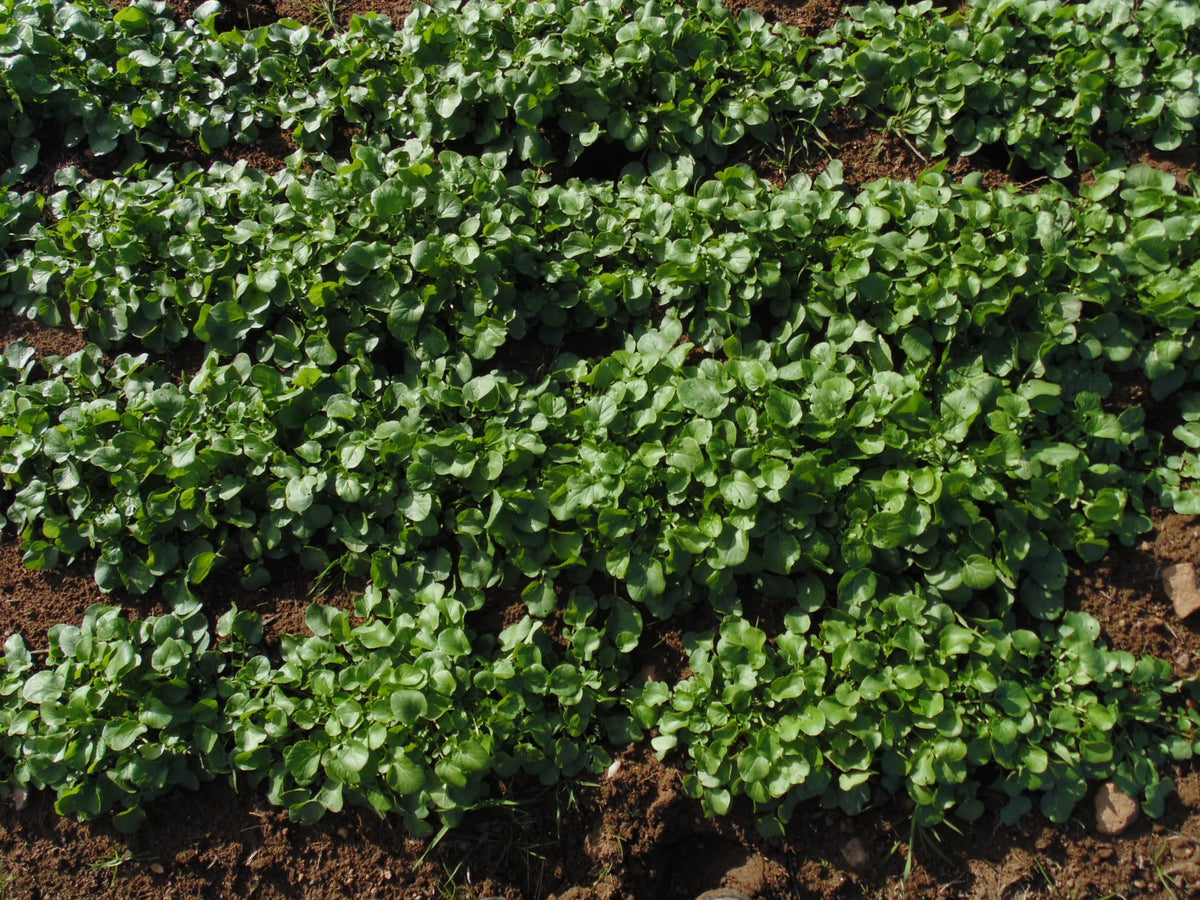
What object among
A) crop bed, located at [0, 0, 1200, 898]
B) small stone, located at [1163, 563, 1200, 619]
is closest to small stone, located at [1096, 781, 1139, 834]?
crop bed, located at [0, 0, 1200, 898]

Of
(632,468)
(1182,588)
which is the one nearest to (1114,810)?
(1182,588)

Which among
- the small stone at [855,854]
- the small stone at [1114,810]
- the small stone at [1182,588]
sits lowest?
the small stone at [855,854]

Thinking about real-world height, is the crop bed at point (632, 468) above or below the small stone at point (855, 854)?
above

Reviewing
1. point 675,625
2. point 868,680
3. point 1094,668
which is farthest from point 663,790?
point 1094,668

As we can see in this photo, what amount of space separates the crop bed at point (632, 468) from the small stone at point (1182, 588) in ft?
0.15

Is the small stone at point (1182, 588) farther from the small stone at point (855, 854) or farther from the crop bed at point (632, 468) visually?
the small stone at point (855, 854)

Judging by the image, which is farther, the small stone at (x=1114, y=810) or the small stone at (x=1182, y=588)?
the small stone at (x=1182, y=588)

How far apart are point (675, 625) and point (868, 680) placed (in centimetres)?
58

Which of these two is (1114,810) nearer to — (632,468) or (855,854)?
→ (855,854)

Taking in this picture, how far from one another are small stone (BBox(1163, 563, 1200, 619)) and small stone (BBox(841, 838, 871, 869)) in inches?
45.0

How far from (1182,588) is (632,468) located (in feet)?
5.34

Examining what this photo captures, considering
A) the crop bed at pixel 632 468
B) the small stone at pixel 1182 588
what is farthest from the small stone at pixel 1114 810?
the small stone at pixel 1182 588

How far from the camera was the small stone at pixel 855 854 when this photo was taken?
8.55 feet

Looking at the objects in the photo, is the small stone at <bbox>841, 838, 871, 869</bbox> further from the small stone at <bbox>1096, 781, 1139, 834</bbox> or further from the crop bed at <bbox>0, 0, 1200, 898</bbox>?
the small stone at <bbox>1096, 781, 1139, 834</bbox>
